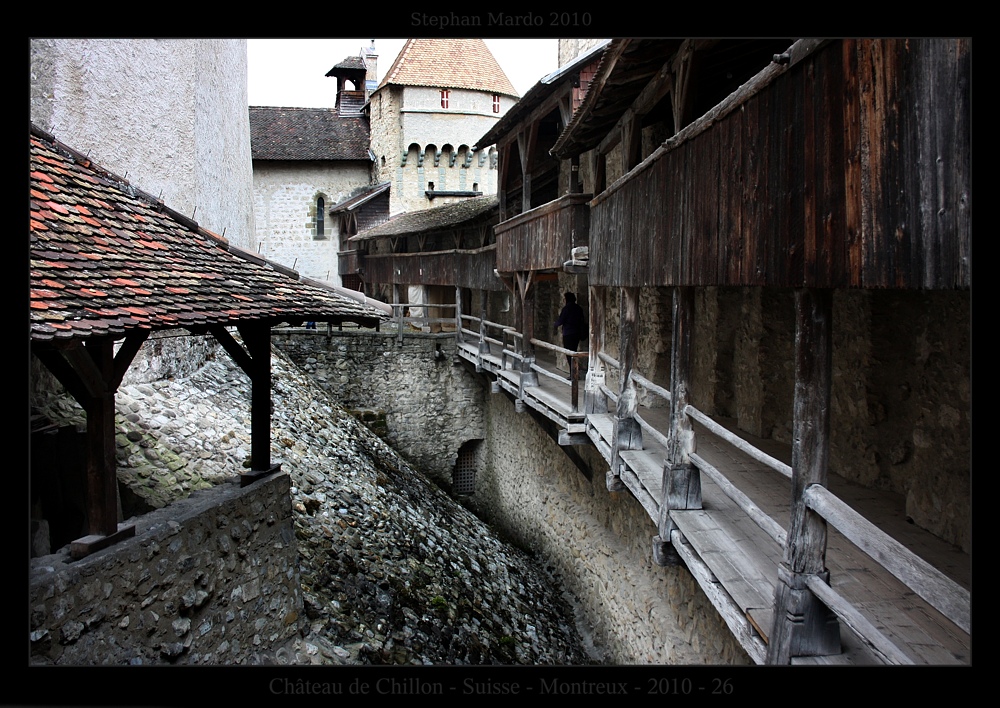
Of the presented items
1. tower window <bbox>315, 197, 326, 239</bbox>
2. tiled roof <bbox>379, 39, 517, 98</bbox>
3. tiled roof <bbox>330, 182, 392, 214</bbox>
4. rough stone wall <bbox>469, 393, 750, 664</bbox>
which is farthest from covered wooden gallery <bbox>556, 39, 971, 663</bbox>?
tower window <bbox>315, 197, 326, 239</bbox>

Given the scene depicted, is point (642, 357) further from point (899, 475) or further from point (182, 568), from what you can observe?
point (182, 568)

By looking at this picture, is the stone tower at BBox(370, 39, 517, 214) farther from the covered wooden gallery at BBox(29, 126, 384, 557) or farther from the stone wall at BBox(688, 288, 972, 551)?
the covered wooden gallery at BBox(29, 126, 384, 557)

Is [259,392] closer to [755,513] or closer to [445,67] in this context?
[755,513]

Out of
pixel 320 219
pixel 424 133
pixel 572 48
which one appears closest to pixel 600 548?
pixel 572 48

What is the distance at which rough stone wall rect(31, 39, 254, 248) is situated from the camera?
838cm

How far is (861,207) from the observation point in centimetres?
279

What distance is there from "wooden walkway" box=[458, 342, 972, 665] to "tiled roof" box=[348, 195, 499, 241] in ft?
37.2

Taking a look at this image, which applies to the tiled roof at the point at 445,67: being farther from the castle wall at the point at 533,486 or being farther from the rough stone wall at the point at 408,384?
the castle wall at the point at 533,486

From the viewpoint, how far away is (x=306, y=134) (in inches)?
1163

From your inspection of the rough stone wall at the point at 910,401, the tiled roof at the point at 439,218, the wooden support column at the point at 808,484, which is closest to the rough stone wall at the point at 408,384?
the tiled roof at the point at 439,218
